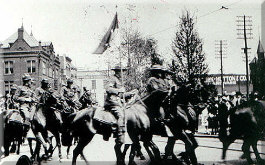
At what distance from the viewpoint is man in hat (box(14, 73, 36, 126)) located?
1072 centimetres

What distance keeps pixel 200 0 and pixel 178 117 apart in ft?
11.6

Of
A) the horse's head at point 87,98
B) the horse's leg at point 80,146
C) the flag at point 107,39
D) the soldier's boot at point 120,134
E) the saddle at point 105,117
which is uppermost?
the flag at point 107,39

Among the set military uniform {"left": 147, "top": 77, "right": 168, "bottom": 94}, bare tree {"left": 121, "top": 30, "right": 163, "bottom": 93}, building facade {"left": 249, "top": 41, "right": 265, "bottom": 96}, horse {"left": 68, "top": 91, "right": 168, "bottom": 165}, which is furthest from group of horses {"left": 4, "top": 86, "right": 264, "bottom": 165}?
bare tree {"left": 121, "top": 30, "right": 163, "bottom": 93}

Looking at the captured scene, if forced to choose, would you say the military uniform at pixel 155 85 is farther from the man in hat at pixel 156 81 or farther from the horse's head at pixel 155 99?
the horse's head at pixel 155 99

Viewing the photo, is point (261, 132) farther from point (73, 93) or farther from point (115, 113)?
point (73, 93)

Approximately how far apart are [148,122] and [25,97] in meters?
4.51

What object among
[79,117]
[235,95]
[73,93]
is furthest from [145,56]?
[79,117]

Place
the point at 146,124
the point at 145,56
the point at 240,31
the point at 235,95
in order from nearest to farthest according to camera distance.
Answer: the point at 146,124 → the point at 235,95 → the point at 240,31 → the point at 145,56

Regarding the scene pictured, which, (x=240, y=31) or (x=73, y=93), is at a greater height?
(x=240, y=31)

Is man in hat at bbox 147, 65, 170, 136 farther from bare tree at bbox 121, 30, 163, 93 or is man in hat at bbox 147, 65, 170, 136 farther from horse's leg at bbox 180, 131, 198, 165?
bare tree at bbox 121, 30, 163, 93

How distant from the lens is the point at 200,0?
9.86 meters

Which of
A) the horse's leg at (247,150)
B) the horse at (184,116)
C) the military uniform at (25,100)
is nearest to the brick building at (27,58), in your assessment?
the military uniform at (25,100)

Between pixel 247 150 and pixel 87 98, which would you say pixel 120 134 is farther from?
pixel 87 98

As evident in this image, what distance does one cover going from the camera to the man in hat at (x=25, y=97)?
10.7m
